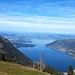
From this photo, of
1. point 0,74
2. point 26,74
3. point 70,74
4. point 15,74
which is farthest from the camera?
point 70,74

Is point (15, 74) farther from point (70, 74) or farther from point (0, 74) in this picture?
point (70, 74)

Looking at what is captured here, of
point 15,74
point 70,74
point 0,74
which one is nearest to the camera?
point 0,74

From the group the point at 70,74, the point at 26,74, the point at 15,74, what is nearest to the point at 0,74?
the point at 15,74

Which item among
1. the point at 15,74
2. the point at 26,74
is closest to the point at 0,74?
the point at 15,74

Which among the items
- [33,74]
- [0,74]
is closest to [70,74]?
[33,74]

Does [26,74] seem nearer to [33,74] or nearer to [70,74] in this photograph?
[33,74]

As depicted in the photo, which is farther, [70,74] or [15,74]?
[70,74]

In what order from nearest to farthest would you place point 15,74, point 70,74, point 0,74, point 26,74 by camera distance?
point 0,74 < point 15,74 < point 26,74 < point 70,74

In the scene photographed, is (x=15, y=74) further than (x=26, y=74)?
No
